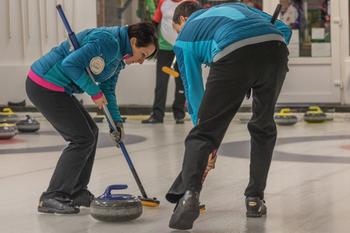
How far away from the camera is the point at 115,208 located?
169 inches

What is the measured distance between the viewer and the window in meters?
11.4

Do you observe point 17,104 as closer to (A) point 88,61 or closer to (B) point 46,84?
(B) point 46,84

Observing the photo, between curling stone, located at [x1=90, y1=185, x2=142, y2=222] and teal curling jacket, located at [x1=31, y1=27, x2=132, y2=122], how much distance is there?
611 millimetres

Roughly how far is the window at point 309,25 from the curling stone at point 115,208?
7460 millimetres

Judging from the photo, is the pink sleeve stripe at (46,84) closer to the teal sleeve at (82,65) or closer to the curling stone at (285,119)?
the teal sleeve at (82,65)

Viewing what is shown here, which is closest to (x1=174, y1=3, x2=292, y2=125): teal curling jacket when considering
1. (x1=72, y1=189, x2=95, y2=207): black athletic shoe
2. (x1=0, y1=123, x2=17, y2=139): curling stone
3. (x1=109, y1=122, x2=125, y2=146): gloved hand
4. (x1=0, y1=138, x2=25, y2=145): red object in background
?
(x1=109, y1=122, x2=125, y2=146): gloved hand

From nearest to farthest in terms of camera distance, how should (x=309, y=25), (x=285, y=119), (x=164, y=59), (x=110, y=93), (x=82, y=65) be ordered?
(x=82, y=65) → (x=110, y=93) → (x=285, y=119) → (x=164, y=59) → (x=309, y=25)

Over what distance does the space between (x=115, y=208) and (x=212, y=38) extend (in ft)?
3.54

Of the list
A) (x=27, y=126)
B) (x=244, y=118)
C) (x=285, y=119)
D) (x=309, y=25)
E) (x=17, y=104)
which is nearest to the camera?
(x=27, y=126)

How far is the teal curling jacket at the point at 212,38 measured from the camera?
4020 mm

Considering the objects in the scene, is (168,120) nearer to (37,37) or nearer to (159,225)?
(37,37)

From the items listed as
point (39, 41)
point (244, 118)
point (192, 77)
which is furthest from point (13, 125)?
point (192, 77)

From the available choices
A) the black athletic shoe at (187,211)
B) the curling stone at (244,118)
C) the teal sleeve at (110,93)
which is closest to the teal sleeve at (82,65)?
the teal sleeve at (110,93)

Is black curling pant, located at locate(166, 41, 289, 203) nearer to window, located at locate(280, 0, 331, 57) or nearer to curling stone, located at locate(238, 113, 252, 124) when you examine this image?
curling stone, located at locate(238, 113, 252, 124)
